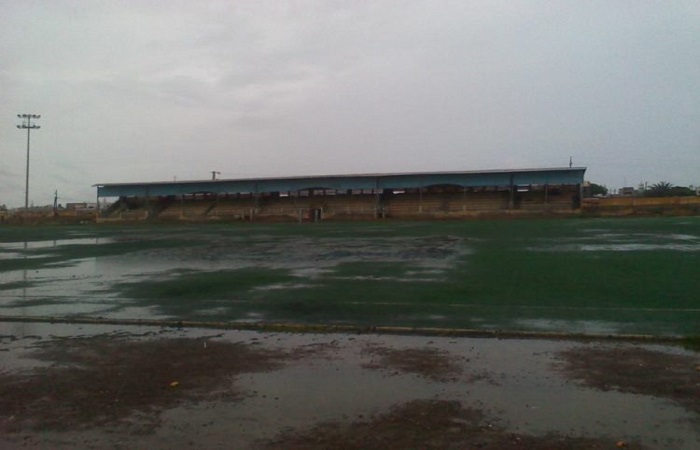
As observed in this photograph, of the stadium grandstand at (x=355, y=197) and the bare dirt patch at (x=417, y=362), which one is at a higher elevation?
the stadium grandstand at (x=355, y=197)

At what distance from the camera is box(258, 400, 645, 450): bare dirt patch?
4824 millimetres

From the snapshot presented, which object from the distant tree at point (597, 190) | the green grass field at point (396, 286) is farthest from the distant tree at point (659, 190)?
the green grass field at point (396, 286)

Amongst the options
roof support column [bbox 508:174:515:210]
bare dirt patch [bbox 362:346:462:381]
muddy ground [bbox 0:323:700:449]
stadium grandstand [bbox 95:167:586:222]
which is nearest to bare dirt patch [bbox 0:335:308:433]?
muddy ground [bbox 0:323:700:449]

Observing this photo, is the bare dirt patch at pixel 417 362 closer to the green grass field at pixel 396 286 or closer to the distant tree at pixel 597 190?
the green grass field at pixel 396 286

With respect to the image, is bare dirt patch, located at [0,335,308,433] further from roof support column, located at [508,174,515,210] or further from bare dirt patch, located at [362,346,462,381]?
roof support column, located at [508,174,515,210]

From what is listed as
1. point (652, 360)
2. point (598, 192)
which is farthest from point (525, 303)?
point (598, 192)

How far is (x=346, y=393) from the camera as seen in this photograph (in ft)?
20.5

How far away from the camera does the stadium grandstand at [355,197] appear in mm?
62094

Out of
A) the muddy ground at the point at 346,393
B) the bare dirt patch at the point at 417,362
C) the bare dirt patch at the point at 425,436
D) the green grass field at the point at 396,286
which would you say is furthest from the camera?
the green grass field at the point at 396,286

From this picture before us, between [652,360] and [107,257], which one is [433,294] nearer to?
[652,360]

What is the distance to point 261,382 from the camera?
6.67 metres

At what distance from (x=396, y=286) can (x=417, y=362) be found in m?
6.57

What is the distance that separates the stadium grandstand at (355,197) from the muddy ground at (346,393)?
5168cm

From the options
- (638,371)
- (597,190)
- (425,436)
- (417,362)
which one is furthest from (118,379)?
(597,190)
